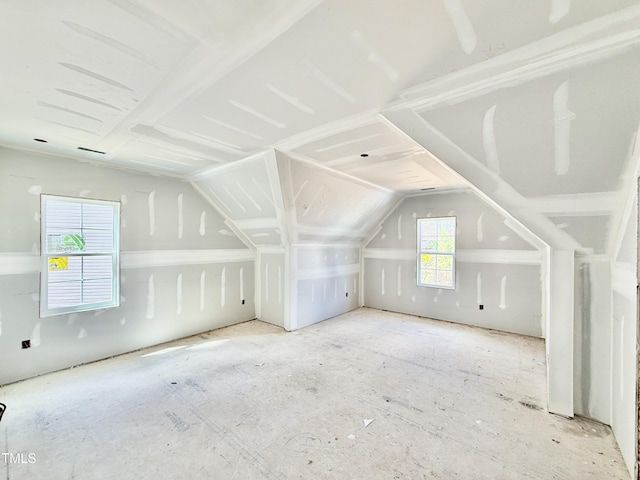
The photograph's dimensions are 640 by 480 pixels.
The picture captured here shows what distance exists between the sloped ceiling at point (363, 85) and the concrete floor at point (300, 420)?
167 centimetres

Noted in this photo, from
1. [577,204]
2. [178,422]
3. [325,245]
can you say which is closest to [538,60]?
[577,204]

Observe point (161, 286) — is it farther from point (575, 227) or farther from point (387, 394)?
point (575, 227)

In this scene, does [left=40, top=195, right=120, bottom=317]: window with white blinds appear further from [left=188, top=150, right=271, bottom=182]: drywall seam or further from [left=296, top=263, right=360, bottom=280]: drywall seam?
[left=296, top=263, right=360, bottom=280]: drywall seam

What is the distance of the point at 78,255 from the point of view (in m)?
3.27

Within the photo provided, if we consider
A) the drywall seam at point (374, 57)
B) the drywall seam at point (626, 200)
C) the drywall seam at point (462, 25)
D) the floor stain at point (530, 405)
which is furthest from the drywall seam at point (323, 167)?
the floor stain at point (530, 405)

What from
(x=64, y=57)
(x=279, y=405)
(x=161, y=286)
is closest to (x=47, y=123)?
(x=64, y=57)

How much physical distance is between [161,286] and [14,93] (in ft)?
9.02

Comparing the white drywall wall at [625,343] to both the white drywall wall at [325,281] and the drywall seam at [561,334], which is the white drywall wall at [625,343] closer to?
the drywall seam at [561,334]

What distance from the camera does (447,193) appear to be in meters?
5.09

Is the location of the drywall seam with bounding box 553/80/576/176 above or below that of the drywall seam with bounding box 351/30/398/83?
below

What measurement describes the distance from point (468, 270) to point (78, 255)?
5.92m

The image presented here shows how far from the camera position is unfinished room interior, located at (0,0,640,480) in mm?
1330

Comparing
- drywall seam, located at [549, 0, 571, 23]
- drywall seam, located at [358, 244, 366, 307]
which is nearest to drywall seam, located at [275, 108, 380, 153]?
drywall seam, located at [549, 0, 571, 23]

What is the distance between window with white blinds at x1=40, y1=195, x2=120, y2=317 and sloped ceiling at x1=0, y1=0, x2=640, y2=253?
77cm
